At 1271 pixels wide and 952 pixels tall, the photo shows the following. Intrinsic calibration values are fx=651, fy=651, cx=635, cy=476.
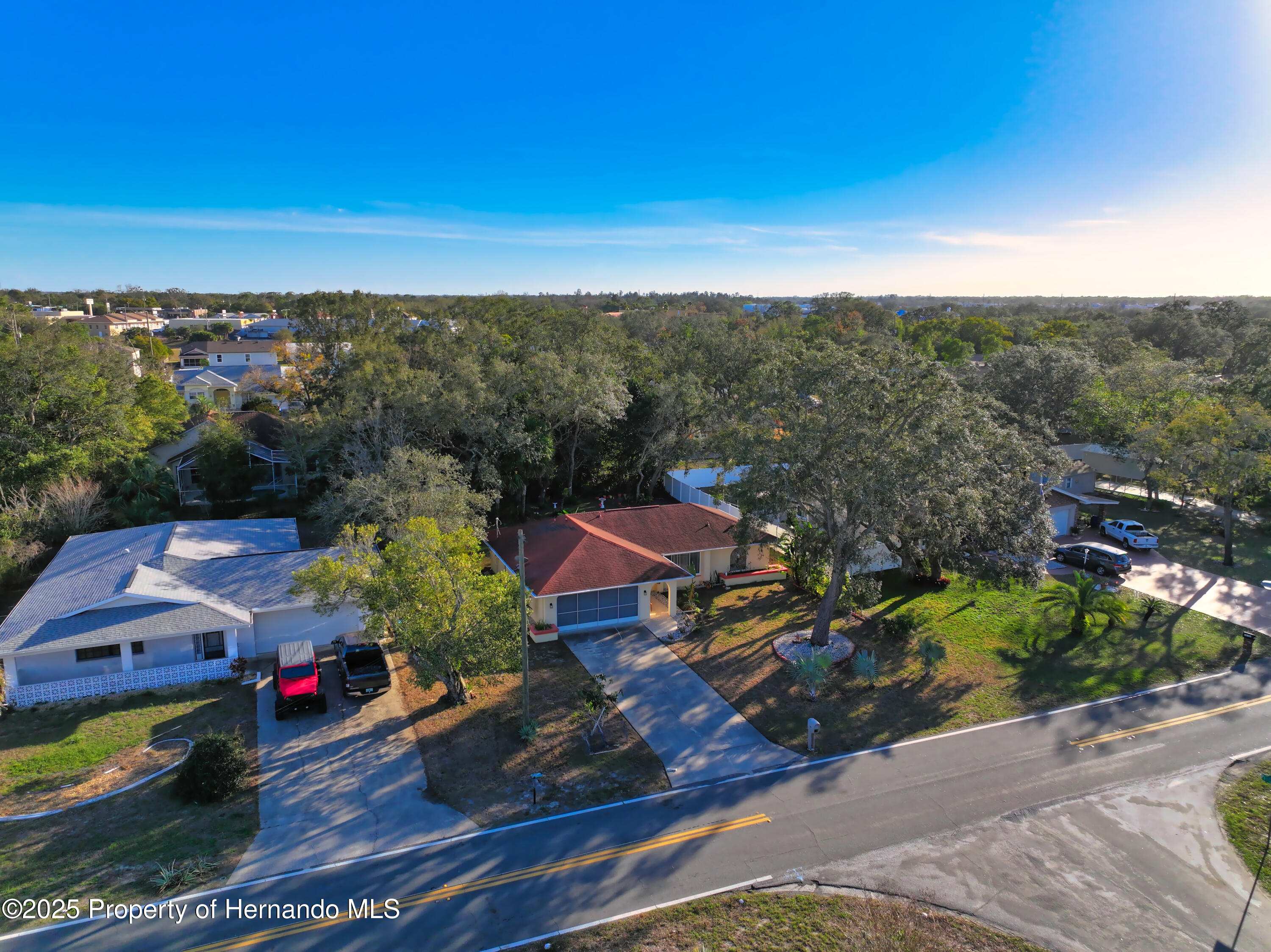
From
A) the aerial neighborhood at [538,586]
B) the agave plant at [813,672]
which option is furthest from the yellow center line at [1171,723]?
the agave plant at [813,672]

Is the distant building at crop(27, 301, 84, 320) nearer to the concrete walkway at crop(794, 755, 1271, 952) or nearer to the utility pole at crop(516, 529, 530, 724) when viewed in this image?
the utility pole at crop(516, 529, 530, 724)

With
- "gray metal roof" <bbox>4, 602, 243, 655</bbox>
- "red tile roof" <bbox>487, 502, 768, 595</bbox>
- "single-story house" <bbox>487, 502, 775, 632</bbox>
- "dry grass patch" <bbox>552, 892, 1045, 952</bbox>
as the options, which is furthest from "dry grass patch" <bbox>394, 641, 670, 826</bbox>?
"gray metal roof" <bbox>4, 602, 243, 655</bbox>

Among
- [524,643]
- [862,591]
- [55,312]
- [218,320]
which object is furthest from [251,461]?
[218,320]

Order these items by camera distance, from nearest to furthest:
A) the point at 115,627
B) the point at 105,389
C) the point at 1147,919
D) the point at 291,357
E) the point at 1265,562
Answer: the point at 1147,919, the point at 115,627, the point at 1265,562, the point at 105,389, the point at 291,357

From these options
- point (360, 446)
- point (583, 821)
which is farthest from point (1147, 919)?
point (360, 446)

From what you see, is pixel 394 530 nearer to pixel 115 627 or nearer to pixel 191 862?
pixel 115 627

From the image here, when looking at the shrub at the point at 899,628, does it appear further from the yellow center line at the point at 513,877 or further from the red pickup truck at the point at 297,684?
the red pickup truck at the point at 297,684

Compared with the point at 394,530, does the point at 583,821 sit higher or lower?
lower
